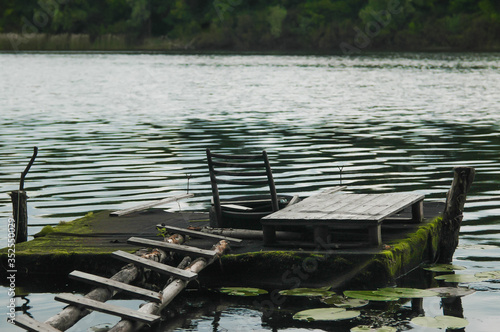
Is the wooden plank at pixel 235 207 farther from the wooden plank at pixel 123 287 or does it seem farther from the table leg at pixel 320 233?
the wooden plank at pixel 123 287

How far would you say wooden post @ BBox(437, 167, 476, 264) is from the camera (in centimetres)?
1072

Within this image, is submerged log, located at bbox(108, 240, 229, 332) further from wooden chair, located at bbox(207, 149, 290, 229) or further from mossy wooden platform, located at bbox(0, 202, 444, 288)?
wooden chair, located at bbox(207, 149, 290, 229)

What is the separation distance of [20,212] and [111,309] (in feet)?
12.4

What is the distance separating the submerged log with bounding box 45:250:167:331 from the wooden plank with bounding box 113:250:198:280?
0.14 metres

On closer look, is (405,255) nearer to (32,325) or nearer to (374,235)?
(374,235)

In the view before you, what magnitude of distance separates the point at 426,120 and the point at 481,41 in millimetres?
77526

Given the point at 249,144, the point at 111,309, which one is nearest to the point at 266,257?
the point at 111,309

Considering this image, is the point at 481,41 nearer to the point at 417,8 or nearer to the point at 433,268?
the point at 417,8

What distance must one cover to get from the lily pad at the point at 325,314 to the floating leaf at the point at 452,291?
136 centimetres

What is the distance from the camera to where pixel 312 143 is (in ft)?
77.8

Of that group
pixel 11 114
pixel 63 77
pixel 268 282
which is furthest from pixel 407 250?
pixel 63 77

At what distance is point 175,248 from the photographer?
9.61 meters

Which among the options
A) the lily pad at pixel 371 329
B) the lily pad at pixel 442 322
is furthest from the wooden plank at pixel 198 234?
the lily pad at pixel 442 322

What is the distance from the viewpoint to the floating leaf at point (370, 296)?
888 centimetres
